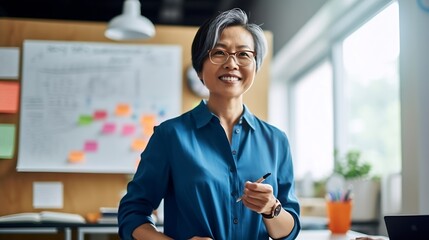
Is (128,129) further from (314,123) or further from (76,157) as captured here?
(314,123)

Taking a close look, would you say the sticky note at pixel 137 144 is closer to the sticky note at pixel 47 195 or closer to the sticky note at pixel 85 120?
the sticky note at pixel 85 120

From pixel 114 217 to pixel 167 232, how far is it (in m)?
2.17

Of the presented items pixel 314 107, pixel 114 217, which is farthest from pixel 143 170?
pixel 314 107

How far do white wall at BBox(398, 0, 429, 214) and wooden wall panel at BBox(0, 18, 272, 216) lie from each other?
1551mm

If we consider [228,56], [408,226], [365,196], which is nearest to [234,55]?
[228,56]

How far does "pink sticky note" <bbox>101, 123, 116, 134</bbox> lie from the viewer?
391 cm

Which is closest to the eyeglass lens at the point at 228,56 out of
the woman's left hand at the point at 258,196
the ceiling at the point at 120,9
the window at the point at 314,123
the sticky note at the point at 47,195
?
the woman's left hand at the point at 258,196

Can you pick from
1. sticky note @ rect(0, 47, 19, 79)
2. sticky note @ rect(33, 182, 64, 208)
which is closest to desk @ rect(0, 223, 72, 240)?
sticky note @ rect(33, 182, 64, 208)

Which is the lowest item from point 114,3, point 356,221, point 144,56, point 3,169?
point 356,221

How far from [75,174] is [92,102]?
460mm

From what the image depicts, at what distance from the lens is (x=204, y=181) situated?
4.16 feet

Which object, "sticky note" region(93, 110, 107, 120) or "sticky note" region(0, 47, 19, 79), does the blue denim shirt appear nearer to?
"sticky note" region(93, 110, 107, 120)

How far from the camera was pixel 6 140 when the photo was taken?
12.5 feet

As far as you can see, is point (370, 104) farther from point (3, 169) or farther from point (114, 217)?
point (3, 169)
